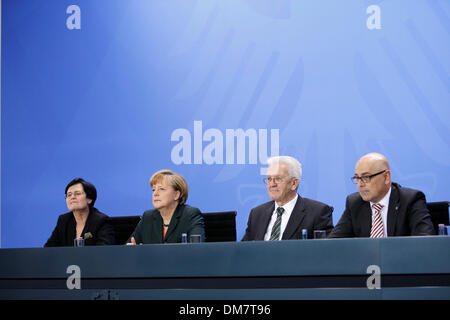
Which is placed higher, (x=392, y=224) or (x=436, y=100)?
(x=436, y=100)

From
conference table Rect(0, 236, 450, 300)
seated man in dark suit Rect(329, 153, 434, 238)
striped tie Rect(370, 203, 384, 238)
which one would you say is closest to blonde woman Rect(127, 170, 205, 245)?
conference table Rect(0, 236, 450, 300)

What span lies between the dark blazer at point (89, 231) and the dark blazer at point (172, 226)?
170 millimetres

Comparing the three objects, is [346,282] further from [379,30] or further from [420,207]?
[379,30]

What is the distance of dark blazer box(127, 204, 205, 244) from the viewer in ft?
12.5

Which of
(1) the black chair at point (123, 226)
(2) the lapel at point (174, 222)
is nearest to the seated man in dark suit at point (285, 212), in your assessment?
(2) the lapel at point (174, 222)

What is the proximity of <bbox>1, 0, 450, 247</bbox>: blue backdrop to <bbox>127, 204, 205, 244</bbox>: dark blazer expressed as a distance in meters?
1.18

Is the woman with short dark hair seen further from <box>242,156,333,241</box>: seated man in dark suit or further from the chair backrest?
<box>242,156,333,241</box>: seated man in dark suit

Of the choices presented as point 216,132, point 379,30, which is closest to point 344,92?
point 379,30

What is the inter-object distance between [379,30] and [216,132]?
157cm

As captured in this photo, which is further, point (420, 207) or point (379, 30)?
point (379, 30)

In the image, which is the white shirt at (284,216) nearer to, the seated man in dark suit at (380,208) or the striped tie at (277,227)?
the striped tie at (277,227)

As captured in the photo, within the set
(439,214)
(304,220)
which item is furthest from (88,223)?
(439,214)

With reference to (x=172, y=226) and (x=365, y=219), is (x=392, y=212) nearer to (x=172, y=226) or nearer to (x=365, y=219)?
(x=365, y=219)

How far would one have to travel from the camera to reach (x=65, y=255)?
3066mm
